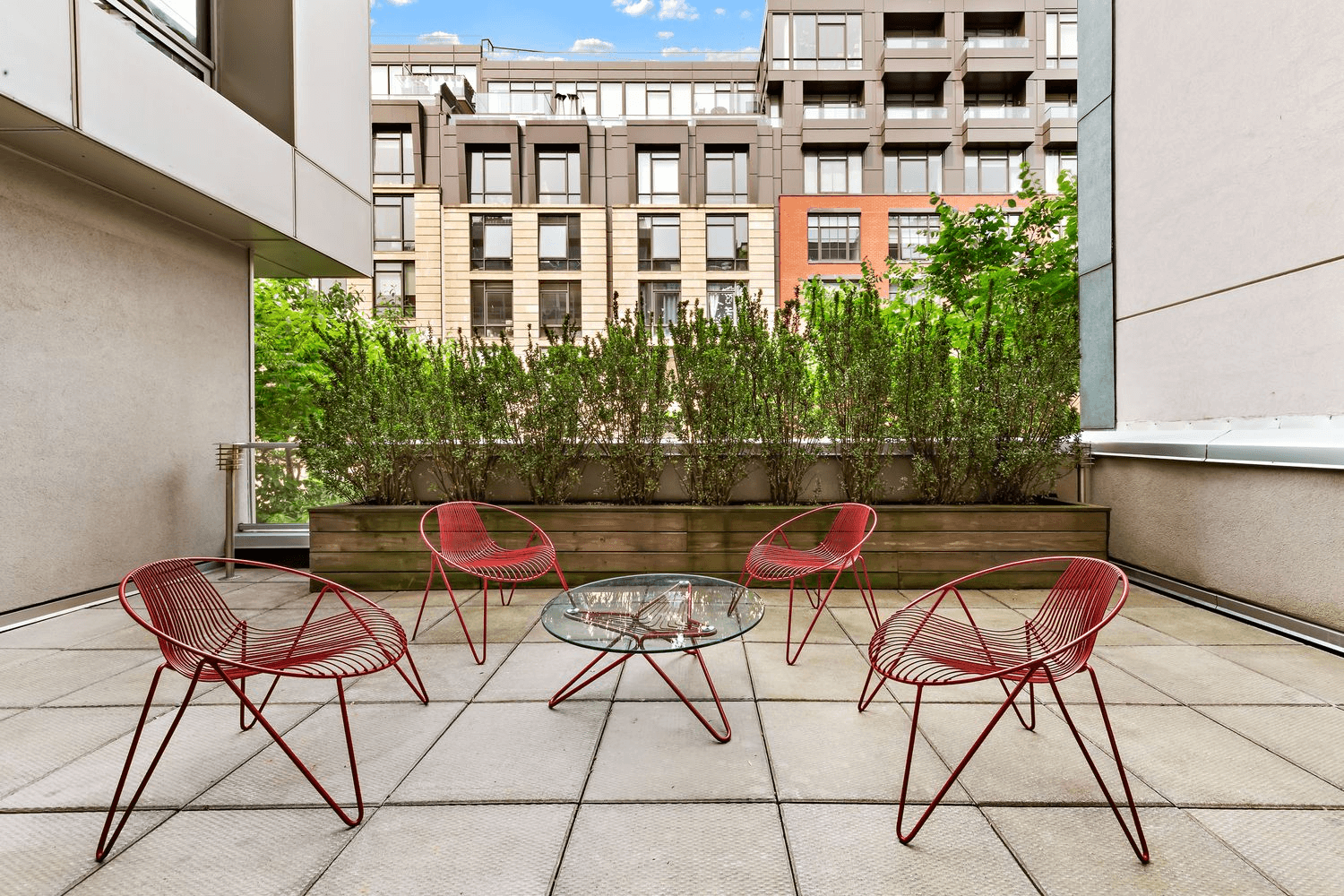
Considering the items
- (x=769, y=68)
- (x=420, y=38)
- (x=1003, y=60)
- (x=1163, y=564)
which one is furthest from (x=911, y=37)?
(x=1163, y=564)

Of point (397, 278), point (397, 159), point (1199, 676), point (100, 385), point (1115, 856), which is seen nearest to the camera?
point (1115, 856)

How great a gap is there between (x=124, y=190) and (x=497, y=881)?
6145 millimetres

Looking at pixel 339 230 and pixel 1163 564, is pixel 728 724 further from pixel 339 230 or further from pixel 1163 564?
pixel 339 230

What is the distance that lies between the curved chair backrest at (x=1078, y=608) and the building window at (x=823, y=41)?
2935cm

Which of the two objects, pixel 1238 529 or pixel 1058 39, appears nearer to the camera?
pixel 1238 529

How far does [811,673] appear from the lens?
128 inches

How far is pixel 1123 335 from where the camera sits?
5.36 metres

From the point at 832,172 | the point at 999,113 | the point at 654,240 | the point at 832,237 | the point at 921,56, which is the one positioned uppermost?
the point at 921,56

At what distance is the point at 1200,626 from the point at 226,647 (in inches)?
213

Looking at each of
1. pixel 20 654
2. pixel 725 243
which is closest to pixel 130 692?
pixel 20 654

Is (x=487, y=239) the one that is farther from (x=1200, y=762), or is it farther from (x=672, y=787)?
(x=1200, y=762)

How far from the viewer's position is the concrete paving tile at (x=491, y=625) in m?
3.86

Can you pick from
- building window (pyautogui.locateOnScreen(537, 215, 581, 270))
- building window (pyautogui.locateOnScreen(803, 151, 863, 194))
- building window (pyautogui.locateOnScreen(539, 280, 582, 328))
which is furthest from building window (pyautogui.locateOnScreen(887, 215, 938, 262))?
building window (pyautogui.locateOnScreen(539, 280, 582, 328))

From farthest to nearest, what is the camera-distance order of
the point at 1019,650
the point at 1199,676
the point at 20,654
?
the point at 20,654 → the point at 1199,676 → the point at 1019,650
